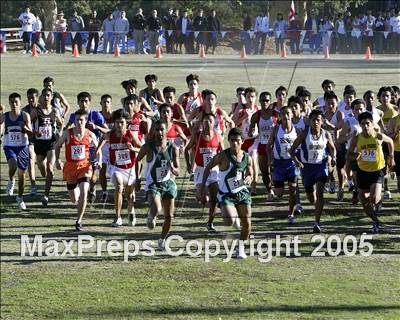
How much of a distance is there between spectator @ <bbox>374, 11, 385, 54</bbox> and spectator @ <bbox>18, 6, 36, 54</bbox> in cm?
783

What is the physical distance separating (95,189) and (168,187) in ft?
15.6

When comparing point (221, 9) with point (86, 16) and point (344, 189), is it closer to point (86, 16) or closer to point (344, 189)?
point (86, 16)

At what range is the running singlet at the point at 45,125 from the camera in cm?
1641

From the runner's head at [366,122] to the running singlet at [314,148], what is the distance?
574 millimetres

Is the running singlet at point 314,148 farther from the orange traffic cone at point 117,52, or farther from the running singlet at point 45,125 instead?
the orange traffic cone at point 117,52

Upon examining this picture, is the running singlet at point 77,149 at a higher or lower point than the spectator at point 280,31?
lower

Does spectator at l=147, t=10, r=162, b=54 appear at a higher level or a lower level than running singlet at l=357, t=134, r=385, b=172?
higher

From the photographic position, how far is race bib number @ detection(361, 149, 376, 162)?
45.0 feet

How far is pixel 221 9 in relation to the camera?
2906 cm

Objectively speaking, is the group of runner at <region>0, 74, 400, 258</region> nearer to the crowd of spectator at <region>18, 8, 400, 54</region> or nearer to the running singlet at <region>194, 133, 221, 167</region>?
the running singlet at <region>194, 133, 221, 167</region>

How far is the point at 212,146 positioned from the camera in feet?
46.0

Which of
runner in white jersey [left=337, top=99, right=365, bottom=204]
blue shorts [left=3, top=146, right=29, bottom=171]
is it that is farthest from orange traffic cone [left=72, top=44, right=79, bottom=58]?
runner in white jersey [left=337, top=99, right=365, bottom=204]

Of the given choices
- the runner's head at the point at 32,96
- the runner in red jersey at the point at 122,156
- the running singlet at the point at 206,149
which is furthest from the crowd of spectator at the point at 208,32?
the runner in red jersey at the point at 122,156

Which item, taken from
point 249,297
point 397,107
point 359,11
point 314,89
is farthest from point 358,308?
point 314,89
